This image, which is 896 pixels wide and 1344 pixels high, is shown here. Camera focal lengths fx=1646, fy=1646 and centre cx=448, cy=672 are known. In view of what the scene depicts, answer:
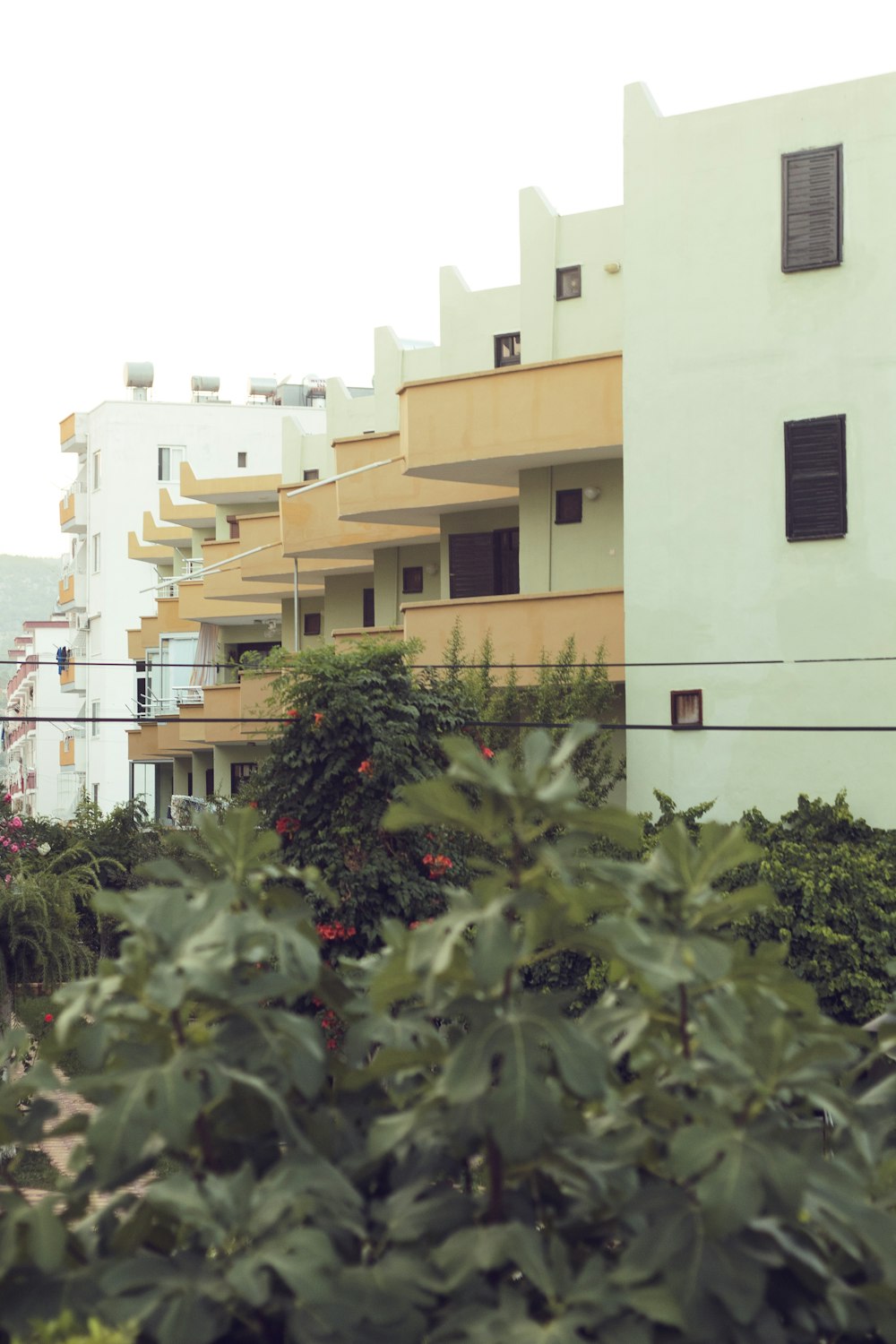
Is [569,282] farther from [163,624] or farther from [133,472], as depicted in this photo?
[133,472]

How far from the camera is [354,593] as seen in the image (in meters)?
37.1

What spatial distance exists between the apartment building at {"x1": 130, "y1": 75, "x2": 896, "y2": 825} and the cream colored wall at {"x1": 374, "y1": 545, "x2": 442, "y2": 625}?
734 centimetres

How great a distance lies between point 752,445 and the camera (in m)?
21.1

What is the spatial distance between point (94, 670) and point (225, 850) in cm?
6668

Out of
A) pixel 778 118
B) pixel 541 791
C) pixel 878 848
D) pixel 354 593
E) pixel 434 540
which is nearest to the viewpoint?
pixel 541 791

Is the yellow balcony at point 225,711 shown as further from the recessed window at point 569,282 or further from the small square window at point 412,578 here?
the recessed window at point 569,282

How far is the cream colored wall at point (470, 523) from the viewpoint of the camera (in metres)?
28.6

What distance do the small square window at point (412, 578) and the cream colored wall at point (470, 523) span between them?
3582 mm

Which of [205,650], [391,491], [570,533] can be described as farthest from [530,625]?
[205,650]

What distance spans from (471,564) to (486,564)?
1.01 ft

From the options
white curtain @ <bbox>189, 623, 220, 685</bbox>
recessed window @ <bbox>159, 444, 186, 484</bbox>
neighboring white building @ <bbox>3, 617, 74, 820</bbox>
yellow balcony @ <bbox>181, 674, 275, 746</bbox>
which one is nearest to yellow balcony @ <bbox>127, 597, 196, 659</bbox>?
white curtain @ <bbox>189, 623, 220, 685</bbox>

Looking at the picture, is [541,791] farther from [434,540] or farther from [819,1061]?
[434,540]

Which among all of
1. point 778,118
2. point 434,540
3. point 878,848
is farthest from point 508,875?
point 434,540

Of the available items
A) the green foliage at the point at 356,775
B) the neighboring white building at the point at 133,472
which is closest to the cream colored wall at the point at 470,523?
the green foliage at the point at 356,775
